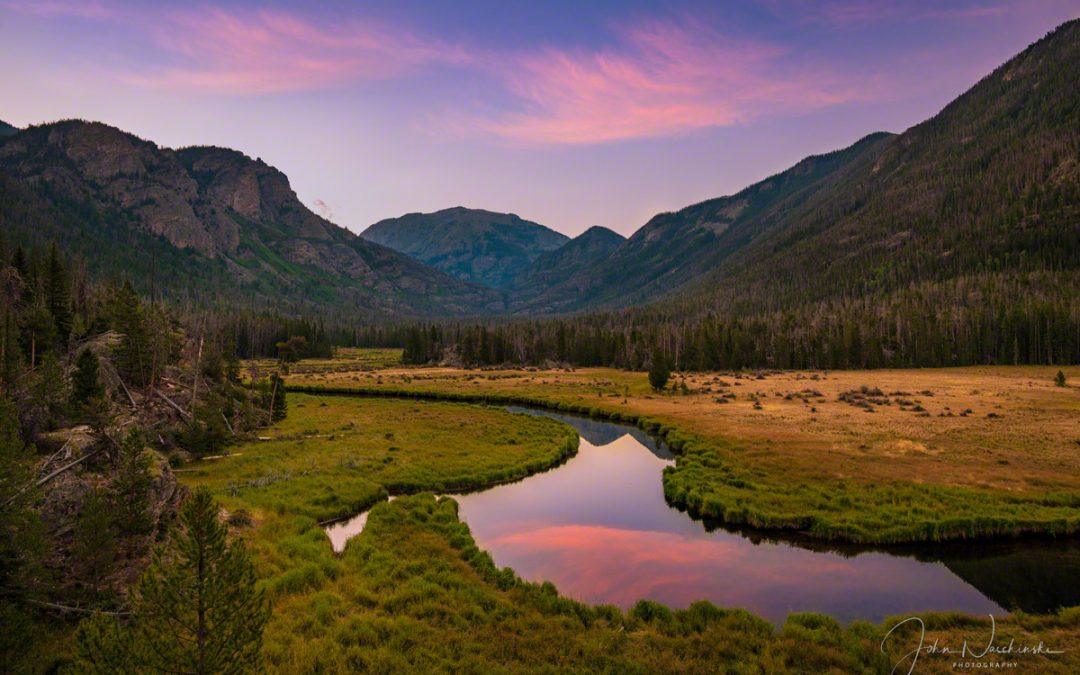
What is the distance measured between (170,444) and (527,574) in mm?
31062

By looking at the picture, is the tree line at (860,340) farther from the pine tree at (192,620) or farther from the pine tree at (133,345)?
the pine tree at (192,620)

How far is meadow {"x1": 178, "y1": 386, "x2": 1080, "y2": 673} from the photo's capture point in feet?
48.3

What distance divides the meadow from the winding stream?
2188 millimetres

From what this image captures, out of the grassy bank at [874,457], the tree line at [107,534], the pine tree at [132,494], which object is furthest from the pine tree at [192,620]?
the grassy bank at [874,457]

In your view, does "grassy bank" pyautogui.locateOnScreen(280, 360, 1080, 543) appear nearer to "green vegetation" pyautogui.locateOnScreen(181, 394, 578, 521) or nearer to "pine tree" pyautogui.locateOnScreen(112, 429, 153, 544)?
"green vegetation" pyautogui.locateOnScreen(181, 394, 578, 521)

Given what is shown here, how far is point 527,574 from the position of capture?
75.3 ft

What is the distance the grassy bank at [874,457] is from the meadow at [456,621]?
1051cm

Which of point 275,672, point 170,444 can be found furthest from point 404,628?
point 170,444

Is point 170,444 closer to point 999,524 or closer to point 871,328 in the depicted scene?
point 999,524

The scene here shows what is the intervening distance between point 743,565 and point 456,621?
14.0m

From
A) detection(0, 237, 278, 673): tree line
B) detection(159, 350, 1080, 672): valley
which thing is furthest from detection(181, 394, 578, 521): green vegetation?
detection(0, 237, 278, 673): tree line

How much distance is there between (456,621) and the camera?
17.3 meters

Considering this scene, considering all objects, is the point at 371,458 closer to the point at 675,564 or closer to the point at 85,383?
the point at 85,383

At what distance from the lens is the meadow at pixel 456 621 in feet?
48.3
